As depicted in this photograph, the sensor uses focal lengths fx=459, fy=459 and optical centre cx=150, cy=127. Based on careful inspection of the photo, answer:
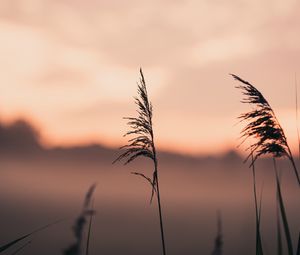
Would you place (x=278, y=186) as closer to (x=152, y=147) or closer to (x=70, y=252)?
(x=152, y=147)

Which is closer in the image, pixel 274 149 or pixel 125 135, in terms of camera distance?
pixel 274 149

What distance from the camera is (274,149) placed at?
183 inches

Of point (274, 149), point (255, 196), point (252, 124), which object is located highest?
point (252, 124)

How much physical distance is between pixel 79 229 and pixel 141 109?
3.36m

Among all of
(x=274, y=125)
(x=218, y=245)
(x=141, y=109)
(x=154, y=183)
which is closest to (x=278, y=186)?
(x=274, y=125)

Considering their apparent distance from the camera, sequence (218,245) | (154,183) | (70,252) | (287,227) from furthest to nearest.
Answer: (154,183) < (287,227) < (218,245) < (70,252)

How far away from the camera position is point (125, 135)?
505 cm

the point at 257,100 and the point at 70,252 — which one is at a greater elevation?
the point at 257,100

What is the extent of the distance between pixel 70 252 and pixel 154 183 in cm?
306

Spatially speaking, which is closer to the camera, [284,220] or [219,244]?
[219,244]

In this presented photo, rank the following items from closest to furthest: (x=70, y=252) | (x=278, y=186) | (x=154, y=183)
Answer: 1. (x=70, y=252)
2. (x=278, y=186)
3. (x=154, y=183)

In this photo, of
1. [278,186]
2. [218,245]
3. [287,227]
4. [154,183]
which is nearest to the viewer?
[218,245]

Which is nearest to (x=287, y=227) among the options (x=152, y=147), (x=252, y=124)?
(x=252, y=124)

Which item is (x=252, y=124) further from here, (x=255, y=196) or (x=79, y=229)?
(x=79, y=229)
